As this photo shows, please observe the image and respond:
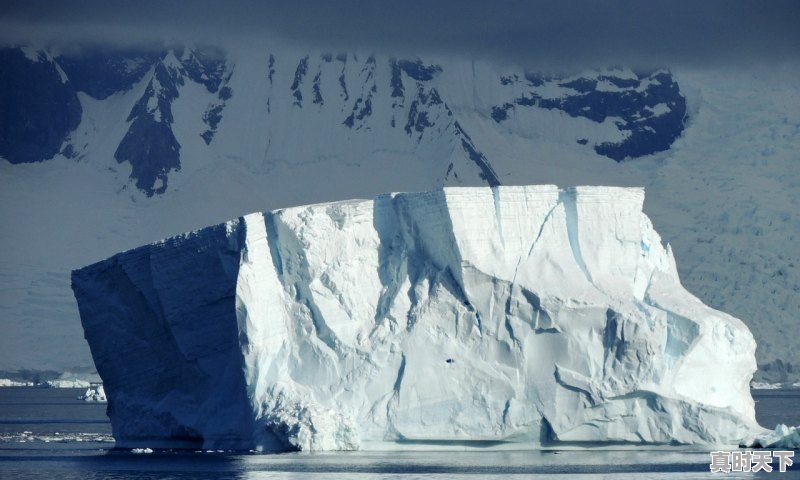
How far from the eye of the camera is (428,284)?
130 feet

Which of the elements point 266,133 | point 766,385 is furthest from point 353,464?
point 266,133

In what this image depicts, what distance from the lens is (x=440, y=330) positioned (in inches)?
1543

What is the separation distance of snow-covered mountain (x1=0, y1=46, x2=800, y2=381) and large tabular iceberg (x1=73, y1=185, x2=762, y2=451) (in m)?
51.4

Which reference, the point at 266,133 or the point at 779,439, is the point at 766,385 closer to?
the point at 266,133

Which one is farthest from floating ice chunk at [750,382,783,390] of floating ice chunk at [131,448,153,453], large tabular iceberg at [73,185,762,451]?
Answer: floating ice chunk at [131,448,153,453]

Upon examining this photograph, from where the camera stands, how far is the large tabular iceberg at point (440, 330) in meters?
38.3

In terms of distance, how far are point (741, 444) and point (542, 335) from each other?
437 centimetres

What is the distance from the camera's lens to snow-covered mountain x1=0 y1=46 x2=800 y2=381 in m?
96.6

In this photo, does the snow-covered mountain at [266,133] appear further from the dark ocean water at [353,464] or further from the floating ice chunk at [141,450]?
the dark ocean water at [353,464]

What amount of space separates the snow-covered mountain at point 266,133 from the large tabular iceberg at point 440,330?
169 ft

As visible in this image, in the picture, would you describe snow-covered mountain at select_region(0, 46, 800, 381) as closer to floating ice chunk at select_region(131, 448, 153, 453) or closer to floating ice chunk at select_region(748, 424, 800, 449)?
floating ice chunk at select_region(131, 448, 153, 453)

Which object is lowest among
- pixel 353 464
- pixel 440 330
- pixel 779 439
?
pixel 353 464

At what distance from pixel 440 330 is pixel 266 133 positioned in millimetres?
65870

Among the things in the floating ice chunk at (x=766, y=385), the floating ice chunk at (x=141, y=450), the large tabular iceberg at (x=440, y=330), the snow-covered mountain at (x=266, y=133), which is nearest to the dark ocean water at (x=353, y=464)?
the floating ice chunk at (x=141, y=450)
